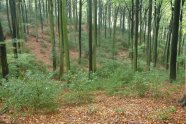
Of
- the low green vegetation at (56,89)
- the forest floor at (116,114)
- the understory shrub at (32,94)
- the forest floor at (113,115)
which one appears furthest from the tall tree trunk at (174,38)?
the understory shrub at (32,94)

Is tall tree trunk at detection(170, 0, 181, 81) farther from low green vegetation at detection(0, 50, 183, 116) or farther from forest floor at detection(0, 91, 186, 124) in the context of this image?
forest floor at detection(0, 91, 186, 124)

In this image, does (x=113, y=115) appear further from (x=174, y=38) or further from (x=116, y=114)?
(x=174, y=38)

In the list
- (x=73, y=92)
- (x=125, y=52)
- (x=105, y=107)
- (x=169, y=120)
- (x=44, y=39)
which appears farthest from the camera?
(x=125, y=52)

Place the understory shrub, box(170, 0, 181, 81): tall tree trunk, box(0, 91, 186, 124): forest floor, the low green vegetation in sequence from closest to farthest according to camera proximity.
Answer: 1. box(0, 91, 186, 124): forest floor
2. the understory shrub
3. the low green vegetation
4. box(170, 0, 181, 81): tall tree trunk

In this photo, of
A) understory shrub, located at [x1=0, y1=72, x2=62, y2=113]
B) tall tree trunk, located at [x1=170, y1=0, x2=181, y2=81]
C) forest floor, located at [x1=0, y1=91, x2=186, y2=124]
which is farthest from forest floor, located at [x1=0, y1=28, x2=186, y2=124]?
tall tree trunk, located at [x1=170, y1=0, x2=181, y2=81]

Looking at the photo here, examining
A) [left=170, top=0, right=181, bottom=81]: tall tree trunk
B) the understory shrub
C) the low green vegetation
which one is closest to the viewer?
the understory shrub

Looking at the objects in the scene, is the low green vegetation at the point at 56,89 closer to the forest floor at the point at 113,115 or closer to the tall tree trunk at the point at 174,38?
the forest floor at the point at 113,115

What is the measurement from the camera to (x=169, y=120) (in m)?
7.89

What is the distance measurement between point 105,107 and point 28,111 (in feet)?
9.35

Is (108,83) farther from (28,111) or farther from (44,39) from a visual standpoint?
(44,39)

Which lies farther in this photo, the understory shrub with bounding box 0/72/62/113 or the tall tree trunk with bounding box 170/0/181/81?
the tall tree trunk with bounding box 170/0/181/81

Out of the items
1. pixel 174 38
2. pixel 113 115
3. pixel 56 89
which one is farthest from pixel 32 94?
pixel 174 38

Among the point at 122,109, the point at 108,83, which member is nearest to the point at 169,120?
the point at 122,109

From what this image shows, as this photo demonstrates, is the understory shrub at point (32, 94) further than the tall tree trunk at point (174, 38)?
No
